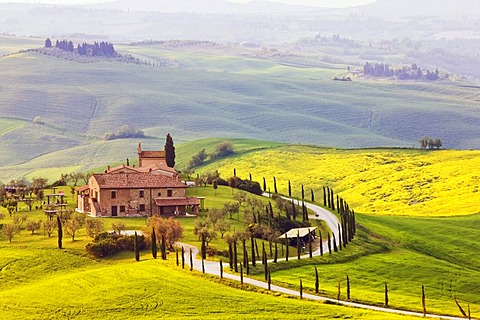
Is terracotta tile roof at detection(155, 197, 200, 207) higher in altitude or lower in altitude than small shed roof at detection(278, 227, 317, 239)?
higher

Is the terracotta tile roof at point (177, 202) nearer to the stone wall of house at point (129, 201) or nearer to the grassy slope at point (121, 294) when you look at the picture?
the stone wall of house at point (129, 201)

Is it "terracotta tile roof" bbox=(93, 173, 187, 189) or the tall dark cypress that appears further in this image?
the tall dark cypress

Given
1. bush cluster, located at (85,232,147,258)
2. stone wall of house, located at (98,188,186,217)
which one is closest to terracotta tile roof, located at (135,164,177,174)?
stone wall of house, located at (98,188,186,217)

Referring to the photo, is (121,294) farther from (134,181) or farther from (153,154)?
(153,154)

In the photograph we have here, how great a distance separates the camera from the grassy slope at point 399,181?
156 meters

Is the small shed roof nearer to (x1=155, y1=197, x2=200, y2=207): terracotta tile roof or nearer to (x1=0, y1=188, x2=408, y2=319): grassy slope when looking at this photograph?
(x1=155, y1=197, x2=200, y2=207): terracotta tile roof

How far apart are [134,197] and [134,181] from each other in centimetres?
288

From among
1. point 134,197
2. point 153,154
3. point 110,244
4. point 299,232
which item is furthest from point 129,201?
point 153,154

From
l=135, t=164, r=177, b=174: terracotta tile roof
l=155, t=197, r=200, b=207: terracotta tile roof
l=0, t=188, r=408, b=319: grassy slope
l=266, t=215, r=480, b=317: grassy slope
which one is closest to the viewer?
l=0, t=188, r=408, b=319: grassy slope

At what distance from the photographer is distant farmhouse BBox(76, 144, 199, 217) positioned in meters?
119

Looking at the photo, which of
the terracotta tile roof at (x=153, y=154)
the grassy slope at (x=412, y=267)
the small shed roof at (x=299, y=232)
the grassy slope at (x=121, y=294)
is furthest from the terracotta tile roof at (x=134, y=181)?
the grassy slope at (x=121, y=294)

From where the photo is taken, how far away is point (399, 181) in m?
175

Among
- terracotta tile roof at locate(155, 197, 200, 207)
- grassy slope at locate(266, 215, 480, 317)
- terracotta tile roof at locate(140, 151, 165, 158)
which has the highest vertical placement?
terracotta tile roof at locate(140, 151, 165, 158)

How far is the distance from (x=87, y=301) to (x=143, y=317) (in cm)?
563
